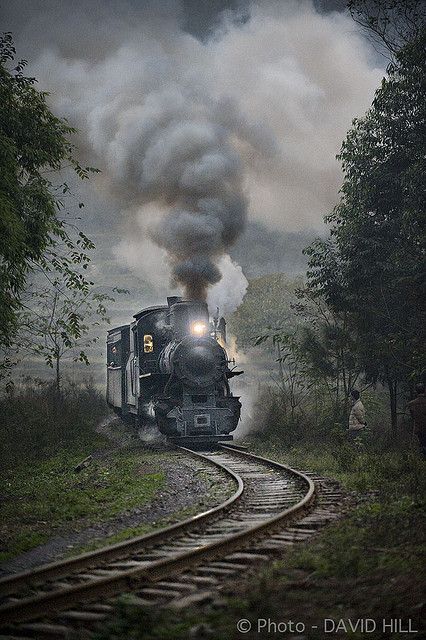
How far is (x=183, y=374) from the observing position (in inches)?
651

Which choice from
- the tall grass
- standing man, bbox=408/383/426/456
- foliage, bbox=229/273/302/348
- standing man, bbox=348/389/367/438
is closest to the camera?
standing man, bbox=408/383/426/456

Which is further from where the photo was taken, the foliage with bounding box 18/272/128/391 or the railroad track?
the foliage with bounding box 18/272/128/391

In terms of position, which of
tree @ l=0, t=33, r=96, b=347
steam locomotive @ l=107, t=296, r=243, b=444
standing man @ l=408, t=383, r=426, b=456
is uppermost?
tree @ l=0, t=33, r=96, b=347

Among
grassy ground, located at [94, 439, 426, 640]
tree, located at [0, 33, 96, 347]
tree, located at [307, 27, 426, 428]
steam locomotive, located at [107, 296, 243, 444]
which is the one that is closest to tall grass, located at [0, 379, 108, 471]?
steam locomotive, located at [107, 296, 243, 444]

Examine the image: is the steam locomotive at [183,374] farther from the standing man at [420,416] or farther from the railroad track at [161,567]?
the railroad track at [161,567]

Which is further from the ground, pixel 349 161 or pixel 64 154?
pixel 349 161

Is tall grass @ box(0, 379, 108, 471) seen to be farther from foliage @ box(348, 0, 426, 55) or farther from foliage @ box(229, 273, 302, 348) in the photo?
foliage @ box(229, 273, 302, 348)

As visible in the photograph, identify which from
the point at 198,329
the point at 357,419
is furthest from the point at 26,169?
the point at 357,419

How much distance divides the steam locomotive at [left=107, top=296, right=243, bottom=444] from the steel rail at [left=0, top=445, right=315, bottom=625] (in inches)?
358

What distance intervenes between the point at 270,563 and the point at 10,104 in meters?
9.16

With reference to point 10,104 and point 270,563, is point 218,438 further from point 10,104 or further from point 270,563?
point 270,563

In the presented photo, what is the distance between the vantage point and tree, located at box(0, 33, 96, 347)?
36.0 ft

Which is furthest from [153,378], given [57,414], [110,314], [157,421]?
[110,314]

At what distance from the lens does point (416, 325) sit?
1744 cm
